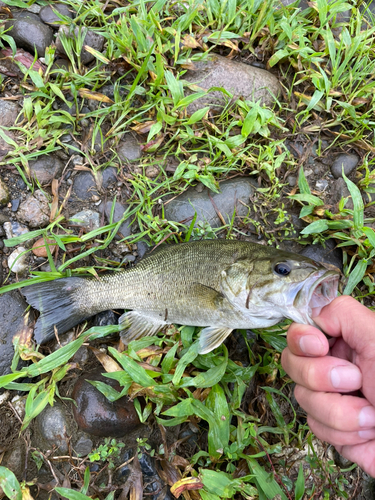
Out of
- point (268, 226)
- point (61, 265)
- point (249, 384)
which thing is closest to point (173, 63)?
point (268, 226)

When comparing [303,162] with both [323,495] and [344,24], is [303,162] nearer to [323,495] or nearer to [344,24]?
[344,24]

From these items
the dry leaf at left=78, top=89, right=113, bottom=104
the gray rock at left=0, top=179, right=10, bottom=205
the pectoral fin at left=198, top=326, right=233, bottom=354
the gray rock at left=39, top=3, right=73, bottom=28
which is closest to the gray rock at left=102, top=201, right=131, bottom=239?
the gray rock at left=0, top=179, right=10, bottom=205

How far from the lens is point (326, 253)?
135 inches

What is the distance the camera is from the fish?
2.57m

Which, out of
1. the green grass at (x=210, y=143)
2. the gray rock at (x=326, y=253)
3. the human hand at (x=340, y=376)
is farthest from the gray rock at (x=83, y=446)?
the gray rock at (x=326, y=253)

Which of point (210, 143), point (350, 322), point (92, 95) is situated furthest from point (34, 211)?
point (350, 322)

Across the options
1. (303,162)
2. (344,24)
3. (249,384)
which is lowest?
(249,384)

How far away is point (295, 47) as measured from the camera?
12.1 feet

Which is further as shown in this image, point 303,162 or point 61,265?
point 303,162

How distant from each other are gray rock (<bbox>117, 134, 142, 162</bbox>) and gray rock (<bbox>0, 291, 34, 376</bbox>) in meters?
1.74

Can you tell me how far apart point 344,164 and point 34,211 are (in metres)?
3.32

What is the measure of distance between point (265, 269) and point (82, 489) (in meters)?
2.31

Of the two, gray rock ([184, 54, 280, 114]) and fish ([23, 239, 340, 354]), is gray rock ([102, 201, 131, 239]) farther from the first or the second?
gray rock ([184, 54, 280, 114])

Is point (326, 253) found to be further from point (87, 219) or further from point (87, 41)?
point (87, 41)
